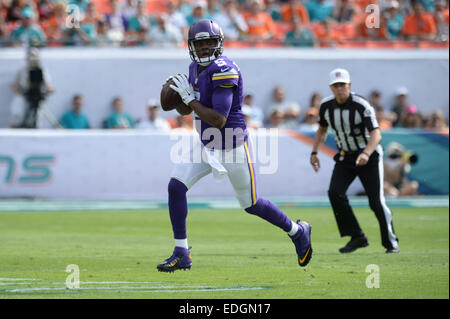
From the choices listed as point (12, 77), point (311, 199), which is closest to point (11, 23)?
point (12, 77)

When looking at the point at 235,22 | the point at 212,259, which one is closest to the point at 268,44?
the point at 235,22

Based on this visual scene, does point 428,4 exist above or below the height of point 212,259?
above

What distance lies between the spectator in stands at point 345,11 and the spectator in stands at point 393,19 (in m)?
0.84

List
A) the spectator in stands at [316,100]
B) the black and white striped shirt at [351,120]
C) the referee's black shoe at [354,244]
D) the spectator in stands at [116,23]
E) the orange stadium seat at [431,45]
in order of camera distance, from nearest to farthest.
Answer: the referee's black shoe at [354,244], the black and white striped shirt at [351,120], the spectator in stands at [316,100], the spectator in stands at [116,23], the orange stadium seat at [431,45]

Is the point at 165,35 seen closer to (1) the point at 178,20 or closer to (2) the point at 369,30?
(1) the point at 178,20

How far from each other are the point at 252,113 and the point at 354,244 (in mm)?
7761

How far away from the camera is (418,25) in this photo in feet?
59.7

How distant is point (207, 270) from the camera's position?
7.47 meters

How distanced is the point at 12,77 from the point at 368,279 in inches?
467

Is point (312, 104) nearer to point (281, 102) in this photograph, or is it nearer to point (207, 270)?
point (281, 102)

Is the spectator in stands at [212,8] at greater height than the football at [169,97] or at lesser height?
greater

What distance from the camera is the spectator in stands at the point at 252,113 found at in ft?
53.2

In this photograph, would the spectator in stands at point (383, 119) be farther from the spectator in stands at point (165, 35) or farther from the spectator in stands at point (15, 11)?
the spectator in stands at point (15, 11)

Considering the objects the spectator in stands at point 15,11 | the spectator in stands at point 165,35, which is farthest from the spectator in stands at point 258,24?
the spectator in stands at point 15,11
